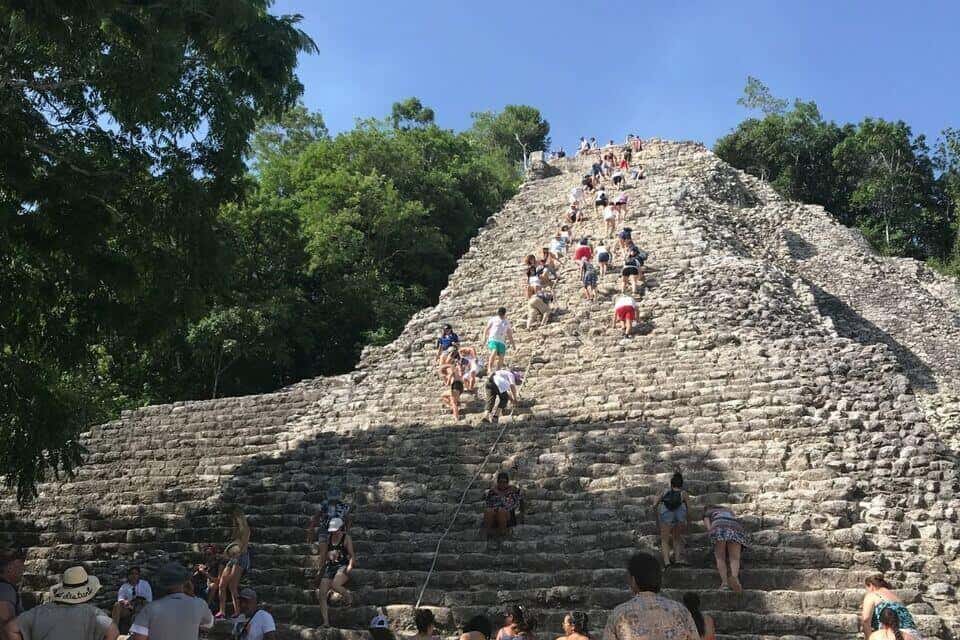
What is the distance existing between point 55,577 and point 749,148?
34.2 metres

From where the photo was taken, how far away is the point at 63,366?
940cm

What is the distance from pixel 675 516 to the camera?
26.1 ft

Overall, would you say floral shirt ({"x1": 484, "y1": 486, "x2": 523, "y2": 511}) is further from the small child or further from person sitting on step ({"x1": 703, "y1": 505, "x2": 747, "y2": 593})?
the small child

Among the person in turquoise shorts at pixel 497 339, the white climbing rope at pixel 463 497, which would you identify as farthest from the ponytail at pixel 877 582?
the person in turquoise shorts at pixel 497 339

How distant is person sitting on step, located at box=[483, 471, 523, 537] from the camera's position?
29.6 ft

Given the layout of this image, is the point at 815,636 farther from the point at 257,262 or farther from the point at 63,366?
the point at 257,262

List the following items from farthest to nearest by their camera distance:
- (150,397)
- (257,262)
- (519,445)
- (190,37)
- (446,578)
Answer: (257,262), (150,397), (519,445), (190,37), (446,578)

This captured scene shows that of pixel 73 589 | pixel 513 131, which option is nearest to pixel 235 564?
pixel 73 589

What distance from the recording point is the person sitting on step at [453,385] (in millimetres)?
12086

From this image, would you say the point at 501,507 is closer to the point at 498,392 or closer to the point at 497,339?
the point at 498,392

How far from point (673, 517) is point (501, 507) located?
191cm

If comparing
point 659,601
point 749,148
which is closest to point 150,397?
point 659,601

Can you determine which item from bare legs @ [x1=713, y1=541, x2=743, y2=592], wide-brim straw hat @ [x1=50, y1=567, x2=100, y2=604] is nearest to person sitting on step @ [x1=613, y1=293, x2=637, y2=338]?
bare legs @ [x1=713, y1=541, x2=743, y2=592]

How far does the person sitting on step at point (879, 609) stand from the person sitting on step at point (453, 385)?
21.0 ft
